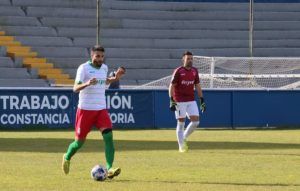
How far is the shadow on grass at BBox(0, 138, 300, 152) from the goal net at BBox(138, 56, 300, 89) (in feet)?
37.7

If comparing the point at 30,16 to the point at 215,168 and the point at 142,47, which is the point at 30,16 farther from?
the point at 215,168

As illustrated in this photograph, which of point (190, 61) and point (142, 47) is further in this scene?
point (142, 47)

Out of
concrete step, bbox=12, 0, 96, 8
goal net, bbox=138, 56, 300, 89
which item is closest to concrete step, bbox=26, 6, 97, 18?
concrete step, bbox=12, 0, 96, 8

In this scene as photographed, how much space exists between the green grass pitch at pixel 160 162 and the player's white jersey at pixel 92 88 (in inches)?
46.0

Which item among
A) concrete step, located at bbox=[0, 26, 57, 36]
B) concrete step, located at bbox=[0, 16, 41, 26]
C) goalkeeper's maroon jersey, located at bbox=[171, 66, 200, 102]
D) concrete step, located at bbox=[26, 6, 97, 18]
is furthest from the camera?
concrete step, located at bbox=[26, 6, 97, 18]

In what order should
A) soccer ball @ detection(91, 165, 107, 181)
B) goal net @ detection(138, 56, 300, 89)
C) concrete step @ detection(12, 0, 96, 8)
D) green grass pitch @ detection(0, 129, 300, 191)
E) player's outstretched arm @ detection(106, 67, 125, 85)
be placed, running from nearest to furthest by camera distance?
green grass pitch @ detection(0, 129, 300, 191), soccer ball @ detection(91, 165, 107, 181), player's outstretched arm @ detection(106, 67, 125, 85), goal net @ detection(138, 56, 300, 89), concrete step @ detection(12, 0, 96, 8)

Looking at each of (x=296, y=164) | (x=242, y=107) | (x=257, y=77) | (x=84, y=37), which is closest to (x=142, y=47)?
(x=84, y=37)

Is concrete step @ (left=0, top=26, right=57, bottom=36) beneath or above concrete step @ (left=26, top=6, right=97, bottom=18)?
beneath

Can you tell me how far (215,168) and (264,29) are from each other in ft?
101

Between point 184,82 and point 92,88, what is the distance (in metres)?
6.26

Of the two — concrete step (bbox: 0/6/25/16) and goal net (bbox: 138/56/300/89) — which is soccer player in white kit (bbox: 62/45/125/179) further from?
concrete step (bbox: 0/6/25/16)

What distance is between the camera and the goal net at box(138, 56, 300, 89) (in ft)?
117

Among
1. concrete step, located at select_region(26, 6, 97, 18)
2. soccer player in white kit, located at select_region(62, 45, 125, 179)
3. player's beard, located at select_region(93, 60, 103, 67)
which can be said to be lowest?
soccer player in white kit, located at select_region(62, 45, 125, 179)

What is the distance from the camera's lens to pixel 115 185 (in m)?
13.7
